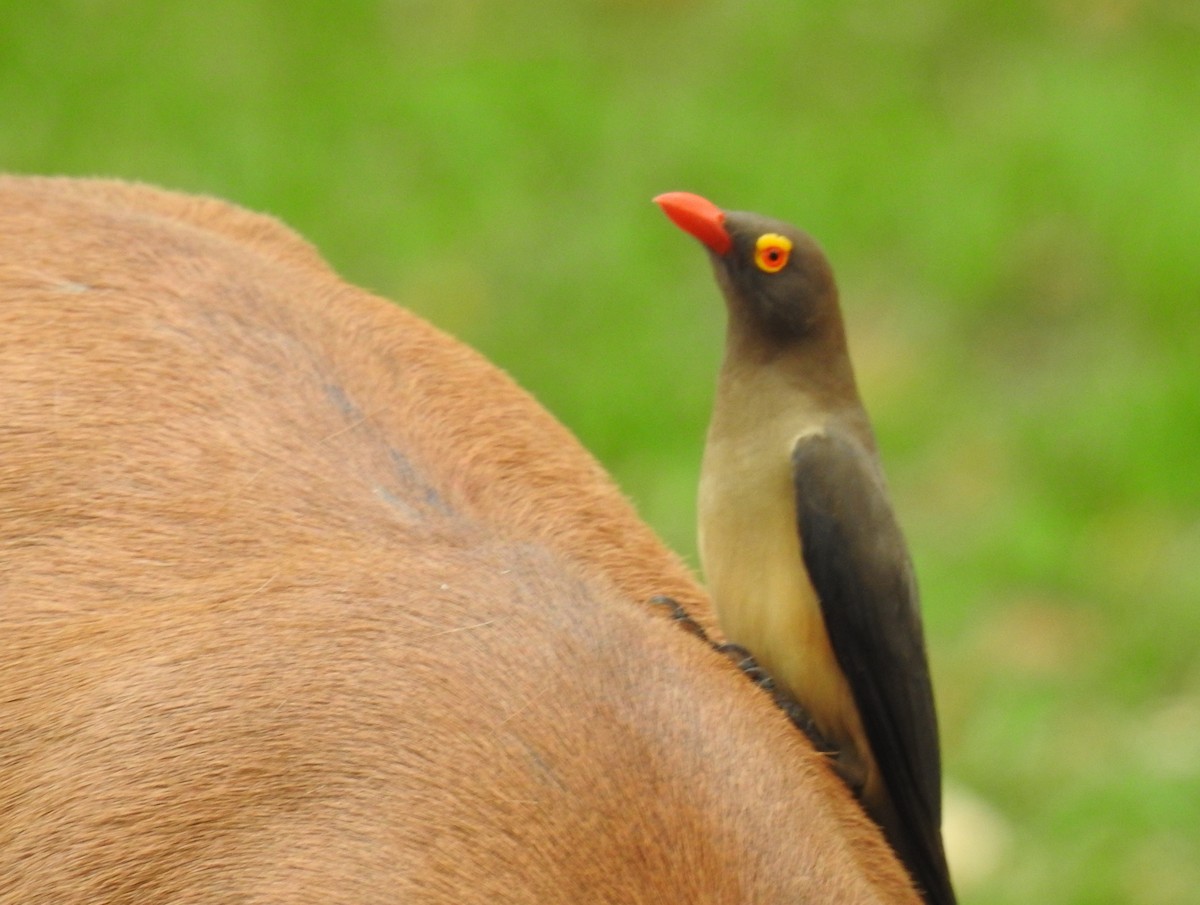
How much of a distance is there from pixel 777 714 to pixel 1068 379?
5.16 m

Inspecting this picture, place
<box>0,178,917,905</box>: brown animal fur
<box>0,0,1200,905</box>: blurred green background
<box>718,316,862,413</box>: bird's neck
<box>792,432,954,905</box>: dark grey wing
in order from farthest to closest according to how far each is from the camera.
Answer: <box>0,0,1200,905</box>: blurred green background, <box>718,316,862,413</box>: bird's neck, <box>792,432,954,905</box>: dark grey wing, <box>0,178,917,905</box>: brown animal fur

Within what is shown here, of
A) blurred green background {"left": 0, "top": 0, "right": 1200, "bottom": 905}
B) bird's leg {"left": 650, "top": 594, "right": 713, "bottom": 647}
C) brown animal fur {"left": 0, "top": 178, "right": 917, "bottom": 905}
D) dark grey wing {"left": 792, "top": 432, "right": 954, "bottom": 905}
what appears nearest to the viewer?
brown animal fur {"left": 0, "top": 178, "right": 917, "bottom": 905}

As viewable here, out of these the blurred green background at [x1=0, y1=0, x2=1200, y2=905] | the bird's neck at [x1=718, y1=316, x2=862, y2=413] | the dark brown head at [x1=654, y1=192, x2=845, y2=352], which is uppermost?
the blurred green background at [x1=0, y1=0, x2=1200, y2=905]

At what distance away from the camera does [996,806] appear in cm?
574

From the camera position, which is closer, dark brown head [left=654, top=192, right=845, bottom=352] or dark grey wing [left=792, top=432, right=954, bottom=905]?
dark grey wing [left=792, top=432, right=954, bottom=905]

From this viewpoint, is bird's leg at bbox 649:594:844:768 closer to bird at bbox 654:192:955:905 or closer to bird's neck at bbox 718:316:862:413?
bird at bbox 654:192:955:905

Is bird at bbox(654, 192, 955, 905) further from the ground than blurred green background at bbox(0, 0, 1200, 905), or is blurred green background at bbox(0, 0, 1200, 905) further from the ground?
blurred green background at bbox(0, 0, 1200, 905)

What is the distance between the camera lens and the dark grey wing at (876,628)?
3.09m

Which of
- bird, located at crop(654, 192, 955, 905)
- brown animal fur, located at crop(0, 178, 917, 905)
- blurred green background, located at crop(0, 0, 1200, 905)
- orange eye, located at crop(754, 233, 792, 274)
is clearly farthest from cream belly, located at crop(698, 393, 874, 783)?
blurred green background, located at crop(0, 0, 1200, 905)

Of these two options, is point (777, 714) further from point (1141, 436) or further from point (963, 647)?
point (1141, 436)

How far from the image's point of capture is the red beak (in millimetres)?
3301

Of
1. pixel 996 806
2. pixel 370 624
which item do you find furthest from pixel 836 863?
pixel 996 806

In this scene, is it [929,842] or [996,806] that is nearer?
[929,842]

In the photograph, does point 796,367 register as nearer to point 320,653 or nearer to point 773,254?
point 773,254
